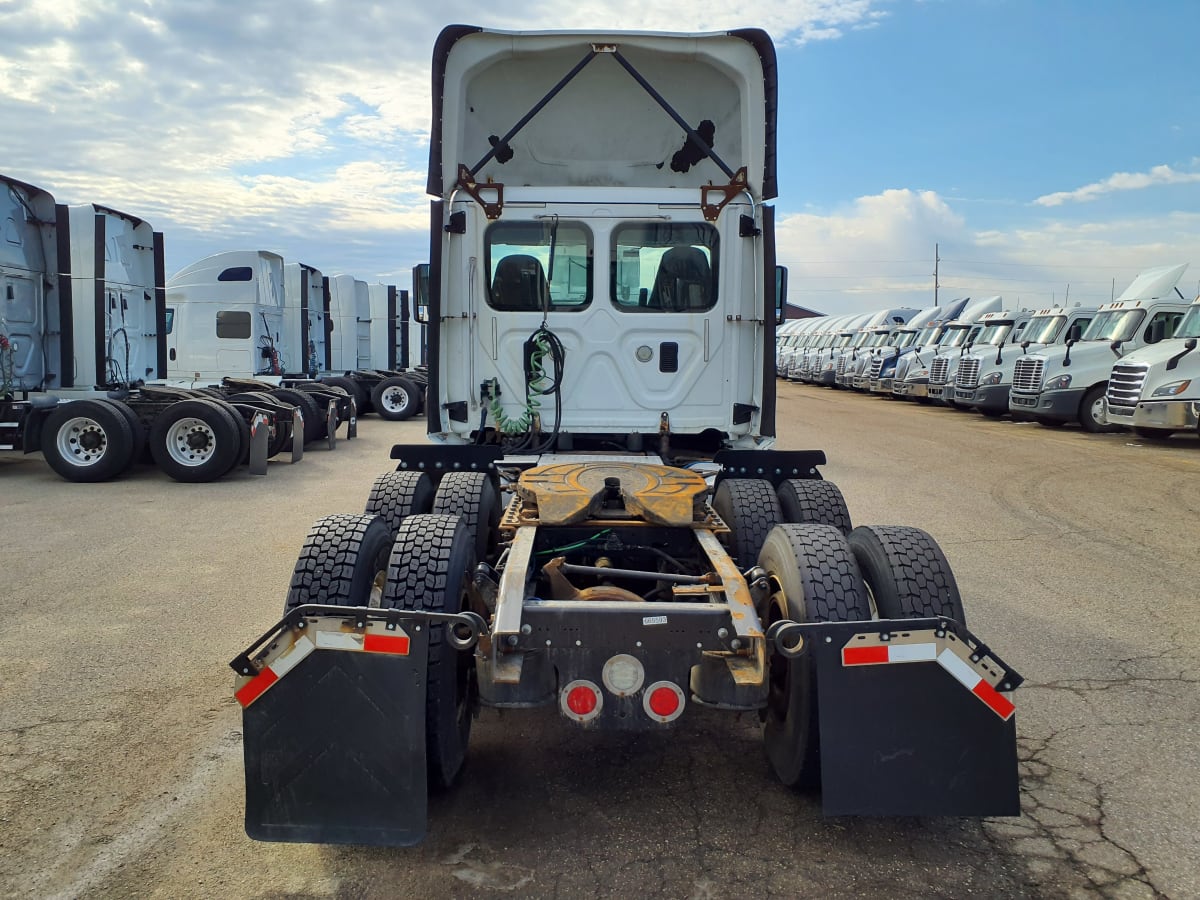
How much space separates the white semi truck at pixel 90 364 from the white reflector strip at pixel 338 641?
30.5ft

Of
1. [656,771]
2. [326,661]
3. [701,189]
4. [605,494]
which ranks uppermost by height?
[701,189]

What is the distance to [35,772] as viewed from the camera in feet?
12.0

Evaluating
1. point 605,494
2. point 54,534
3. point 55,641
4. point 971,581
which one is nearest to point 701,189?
point 605,494

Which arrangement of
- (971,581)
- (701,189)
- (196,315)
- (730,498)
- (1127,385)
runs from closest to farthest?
(730,498) → (701,189) → (971,581) → (1127,385) → (196,315)

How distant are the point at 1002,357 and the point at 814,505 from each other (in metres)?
19.6

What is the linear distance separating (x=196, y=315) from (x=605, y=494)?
16187 mm

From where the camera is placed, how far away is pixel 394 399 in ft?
73.0

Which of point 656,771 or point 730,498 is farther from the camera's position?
point 730,498

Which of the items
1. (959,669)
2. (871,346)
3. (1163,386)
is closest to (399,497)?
(959,669)

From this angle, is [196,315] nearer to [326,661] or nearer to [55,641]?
[55,641]

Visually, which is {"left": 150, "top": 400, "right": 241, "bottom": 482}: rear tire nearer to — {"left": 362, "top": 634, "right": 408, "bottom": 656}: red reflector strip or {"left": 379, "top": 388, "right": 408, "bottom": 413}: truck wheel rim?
{"left": 362, "top": 634, "right": 408, "bottom": 656}: red reflector strip

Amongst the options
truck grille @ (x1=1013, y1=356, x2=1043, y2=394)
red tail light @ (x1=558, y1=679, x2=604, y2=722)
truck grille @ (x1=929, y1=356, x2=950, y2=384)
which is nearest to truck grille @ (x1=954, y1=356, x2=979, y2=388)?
truck grille @ (x1=929, y1=356, x2=950, y2=384)

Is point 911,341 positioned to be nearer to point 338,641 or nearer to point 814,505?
point 814,505

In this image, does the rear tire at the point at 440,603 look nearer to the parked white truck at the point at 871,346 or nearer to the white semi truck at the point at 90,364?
the white semi truck at the point at 90,364
